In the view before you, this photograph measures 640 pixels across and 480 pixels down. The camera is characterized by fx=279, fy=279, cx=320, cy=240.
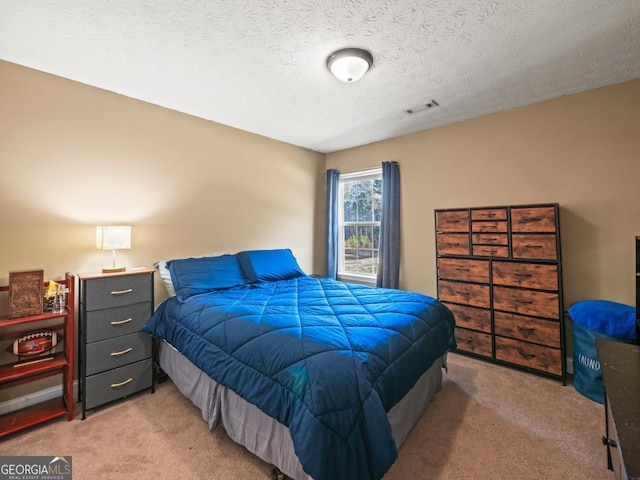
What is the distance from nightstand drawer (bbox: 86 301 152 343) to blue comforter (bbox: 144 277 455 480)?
100 mm

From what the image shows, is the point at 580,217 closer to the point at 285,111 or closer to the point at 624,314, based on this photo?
the point at 624,314

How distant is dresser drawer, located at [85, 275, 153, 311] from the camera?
6.72ft

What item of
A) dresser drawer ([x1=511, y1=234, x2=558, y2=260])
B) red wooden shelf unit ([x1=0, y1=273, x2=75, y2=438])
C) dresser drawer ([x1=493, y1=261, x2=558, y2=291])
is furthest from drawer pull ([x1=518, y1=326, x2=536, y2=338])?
red wooden shelf unit ([x1=0, y1=273, x2=75, y2=438])

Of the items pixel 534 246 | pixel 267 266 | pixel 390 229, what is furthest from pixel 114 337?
pixel 534 246

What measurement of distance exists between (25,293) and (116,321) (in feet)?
1.87

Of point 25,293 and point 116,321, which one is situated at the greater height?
point 25,293

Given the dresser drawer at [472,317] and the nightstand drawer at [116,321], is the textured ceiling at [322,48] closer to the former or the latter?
the nightstand drawer at [116,321]

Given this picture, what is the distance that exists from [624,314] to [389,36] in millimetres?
2579

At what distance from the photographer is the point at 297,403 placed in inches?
48.3

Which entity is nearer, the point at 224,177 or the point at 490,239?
the point at 490,239

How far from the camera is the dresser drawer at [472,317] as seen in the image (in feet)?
9.01

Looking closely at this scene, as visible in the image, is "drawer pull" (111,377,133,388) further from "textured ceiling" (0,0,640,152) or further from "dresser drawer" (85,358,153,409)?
"textured ceiling" (0,0,640,152)

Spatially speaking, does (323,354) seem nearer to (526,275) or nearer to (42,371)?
(42,371)

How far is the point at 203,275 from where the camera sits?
263 centimetres
